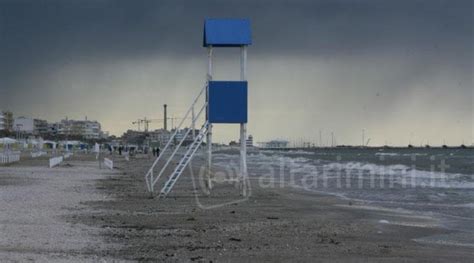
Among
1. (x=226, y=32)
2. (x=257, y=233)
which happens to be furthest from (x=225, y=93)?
(x=257, y=233)

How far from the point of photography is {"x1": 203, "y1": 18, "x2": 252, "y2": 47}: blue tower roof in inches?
928

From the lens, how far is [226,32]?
23.8 m

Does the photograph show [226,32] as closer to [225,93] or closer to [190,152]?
[225,93]

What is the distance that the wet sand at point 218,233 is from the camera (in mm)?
10352

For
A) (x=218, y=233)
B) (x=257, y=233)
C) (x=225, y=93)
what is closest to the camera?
(x=218, y=233)

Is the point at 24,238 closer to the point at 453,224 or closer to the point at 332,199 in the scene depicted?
the point at 453,224

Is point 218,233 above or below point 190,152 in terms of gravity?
below

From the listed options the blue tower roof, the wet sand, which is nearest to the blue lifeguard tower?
the blue tower roof

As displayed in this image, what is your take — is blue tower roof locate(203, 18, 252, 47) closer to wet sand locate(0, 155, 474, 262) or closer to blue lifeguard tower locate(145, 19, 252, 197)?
blue lifeguard tower locate(145, 19, 252, 197)

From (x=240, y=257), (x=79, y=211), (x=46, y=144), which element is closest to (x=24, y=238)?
(x=240, y=257)

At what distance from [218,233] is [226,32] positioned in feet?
40.3

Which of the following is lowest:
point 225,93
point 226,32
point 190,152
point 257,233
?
point 257,233

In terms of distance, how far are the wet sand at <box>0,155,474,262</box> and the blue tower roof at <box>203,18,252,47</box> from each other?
6.29 m

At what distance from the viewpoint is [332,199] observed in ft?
79.6
